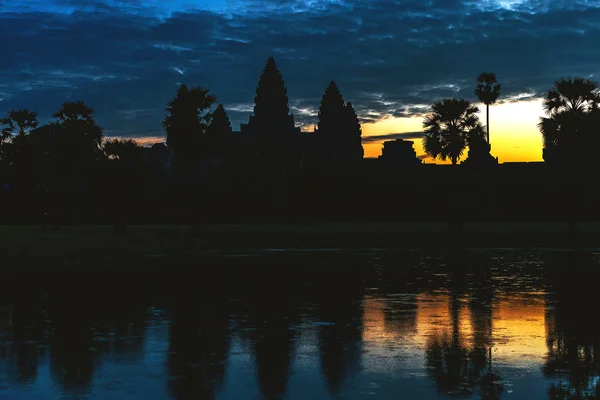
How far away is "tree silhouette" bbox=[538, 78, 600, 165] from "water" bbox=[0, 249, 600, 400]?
30600mm

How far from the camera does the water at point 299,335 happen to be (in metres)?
8.31

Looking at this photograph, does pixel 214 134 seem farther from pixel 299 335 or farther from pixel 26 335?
pixel 299 335

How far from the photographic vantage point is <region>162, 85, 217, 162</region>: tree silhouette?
206ft

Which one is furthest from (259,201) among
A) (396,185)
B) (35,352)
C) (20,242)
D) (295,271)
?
(35,352)

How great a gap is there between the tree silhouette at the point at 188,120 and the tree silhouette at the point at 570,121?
2436cm

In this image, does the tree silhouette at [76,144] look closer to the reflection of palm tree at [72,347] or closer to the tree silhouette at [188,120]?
the tree silhouette at [188,120]

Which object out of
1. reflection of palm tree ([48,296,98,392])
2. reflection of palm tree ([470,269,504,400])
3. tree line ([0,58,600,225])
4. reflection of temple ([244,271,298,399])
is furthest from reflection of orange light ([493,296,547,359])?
tree line ([0,58,600,225])

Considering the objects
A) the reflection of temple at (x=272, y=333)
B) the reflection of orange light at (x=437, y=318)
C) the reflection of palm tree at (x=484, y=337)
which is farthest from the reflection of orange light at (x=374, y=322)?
the reflection of palm tree at (x=484, y=337)

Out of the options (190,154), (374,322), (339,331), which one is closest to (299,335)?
(339,331)

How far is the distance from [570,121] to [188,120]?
27.1m

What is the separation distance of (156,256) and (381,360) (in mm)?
20730

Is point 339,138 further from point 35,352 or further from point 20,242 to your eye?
point 35,352

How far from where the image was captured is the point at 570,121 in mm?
51438

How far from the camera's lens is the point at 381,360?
31.8ft
